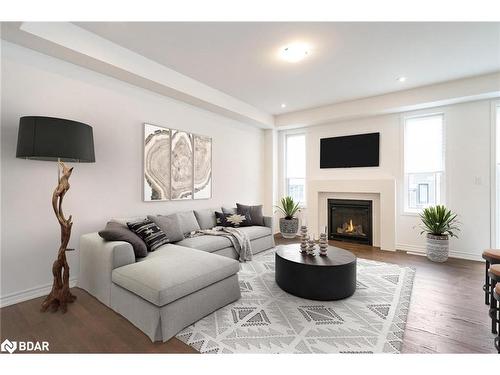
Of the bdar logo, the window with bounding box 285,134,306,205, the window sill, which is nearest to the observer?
the bdar logo

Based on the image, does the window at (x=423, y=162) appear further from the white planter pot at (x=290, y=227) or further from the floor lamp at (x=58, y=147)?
the floor lamp at (x=58, y=147)

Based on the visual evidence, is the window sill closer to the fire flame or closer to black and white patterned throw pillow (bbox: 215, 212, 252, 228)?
the fire flame

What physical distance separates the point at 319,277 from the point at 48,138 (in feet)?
9.17

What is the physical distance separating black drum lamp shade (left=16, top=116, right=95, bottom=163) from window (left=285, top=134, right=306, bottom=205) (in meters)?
4.58

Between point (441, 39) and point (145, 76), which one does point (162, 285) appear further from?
point (441, 39)

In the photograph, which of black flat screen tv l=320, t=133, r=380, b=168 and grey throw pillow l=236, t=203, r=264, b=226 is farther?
black flat screen tv l=320, t=133, r=380, b=168

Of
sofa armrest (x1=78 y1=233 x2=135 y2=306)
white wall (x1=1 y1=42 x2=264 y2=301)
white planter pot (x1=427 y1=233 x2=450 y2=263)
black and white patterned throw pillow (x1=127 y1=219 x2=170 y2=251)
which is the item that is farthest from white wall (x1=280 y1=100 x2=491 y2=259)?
sofa armrest (x1=78 y1=233 x2=135 y2=306)

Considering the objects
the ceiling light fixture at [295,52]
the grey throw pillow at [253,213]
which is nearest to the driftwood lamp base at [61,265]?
the ceiling light fixture at [295,52]

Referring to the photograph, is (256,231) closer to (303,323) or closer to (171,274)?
(303,323)

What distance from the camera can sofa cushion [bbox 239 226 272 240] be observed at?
3968 millimetres

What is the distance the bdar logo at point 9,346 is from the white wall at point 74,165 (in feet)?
2.64

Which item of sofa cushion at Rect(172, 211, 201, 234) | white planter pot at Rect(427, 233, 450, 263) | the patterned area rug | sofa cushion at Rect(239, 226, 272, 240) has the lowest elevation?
the patterned area rug
